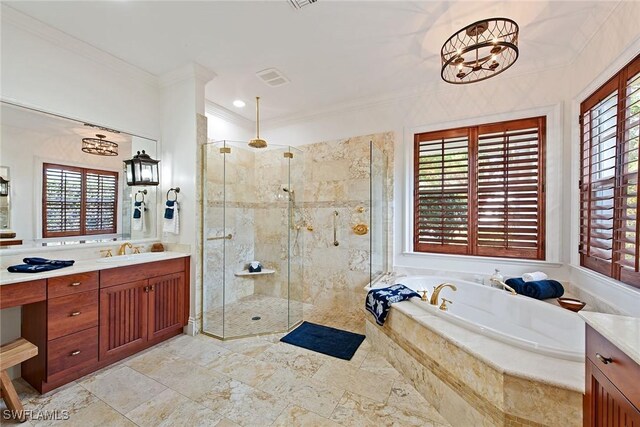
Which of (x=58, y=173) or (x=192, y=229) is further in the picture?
(x=192, y=229)

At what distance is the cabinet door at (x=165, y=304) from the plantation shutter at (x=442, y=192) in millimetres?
2676

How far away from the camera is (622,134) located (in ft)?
5.87

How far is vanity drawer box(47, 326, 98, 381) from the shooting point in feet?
6.08

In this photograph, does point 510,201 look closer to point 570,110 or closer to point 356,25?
point 570,110

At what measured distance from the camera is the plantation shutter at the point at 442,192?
2.90 meters

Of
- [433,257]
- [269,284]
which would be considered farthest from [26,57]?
[433,257]

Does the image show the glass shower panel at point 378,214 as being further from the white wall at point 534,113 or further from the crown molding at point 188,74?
the crown molding at point 188,74

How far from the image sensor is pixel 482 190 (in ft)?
9.16

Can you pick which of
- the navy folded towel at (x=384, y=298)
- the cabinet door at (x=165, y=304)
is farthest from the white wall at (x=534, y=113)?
the cabinet door at (x=165, y=304)

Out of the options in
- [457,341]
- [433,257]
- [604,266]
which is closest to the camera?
[457,341]

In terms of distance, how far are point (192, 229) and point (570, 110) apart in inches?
153

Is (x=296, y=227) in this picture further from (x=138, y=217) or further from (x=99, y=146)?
(x=99, y=146)

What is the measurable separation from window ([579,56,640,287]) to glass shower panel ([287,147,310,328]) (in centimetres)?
292

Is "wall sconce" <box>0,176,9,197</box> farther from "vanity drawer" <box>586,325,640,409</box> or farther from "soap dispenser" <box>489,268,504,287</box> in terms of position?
"soap dispenser" <box>489,268,504,287</box>
